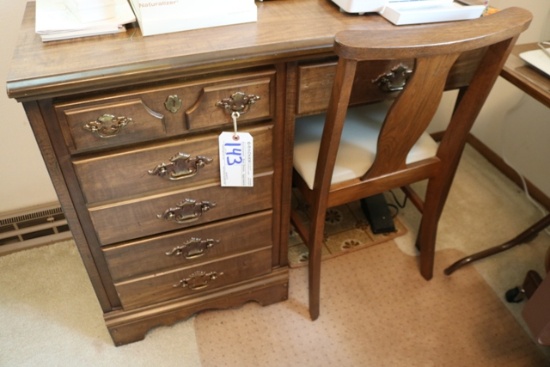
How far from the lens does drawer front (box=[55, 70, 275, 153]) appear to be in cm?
84

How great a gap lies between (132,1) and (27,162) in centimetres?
74

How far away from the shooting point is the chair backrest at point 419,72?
2.71 ft

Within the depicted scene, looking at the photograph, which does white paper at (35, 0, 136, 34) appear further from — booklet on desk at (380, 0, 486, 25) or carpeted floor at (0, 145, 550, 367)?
carpeted floor at (0, 145, 550, 367)

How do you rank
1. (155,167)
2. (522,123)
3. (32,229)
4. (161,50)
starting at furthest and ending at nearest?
(522,123)
(32,229)
(155,167)
(161,50)

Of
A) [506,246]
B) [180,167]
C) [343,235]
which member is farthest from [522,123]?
[180,167]

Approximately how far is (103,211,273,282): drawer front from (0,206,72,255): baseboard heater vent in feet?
1.79

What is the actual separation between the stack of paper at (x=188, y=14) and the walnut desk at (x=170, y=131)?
2 cm

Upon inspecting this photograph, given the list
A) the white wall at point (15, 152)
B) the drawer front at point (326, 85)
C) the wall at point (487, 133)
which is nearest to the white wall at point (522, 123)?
the wall at point (487, 133)

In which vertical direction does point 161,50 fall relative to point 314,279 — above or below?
above

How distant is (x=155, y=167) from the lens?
0.96 meters

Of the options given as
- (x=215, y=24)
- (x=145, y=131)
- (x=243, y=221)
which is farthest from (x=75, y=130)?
(x=243, y=221)

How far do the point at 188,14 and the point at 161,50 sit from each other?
0.12 m

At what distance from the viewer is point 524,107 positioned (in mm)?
1722

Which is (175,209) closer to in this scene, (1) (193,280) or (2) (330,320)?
(1) (193,280)
